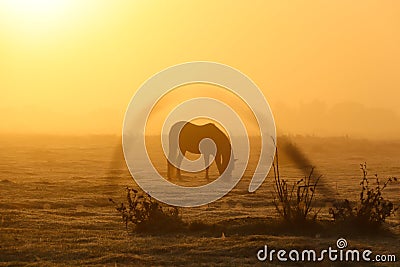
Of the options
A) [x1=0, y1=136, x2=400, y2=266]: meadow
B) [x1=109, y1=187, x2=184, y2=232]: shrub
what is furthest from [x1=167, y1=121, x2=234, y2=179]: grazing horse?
[x1=109, y1=187, x2=184, y2=232]: shrub

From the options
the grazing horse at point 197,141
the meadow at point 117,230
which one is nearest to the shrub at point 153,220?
the meadow at point 117,230

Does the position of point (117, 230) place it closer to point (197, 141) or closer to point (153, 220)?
point (153, 220)

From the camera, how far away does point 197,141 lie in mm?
26281

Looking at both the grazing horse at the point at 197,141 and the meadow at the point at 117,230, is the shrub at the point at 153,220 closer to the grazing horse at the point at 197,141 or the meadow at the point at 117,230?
the meadow at the point at 117,230

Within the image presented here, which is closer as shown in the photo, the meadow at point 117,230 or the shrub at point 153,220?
the meadow at point 117,230

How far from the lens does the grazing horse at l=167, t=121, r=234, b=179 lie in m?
24.5

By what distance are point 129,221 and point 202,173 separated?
13.1 m

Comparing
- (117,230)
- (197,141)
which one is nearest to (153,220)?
(117,230)

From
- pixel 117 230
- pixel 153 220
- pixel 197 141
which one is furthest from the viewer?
pixel 197 141

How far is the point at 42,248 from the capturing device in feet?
31.8

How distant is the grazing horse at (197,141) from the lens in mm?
24483

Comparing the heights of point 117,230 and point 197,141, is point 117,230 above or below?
below

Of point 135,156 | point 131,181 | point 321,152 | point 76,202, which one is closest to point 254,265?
point 76,202

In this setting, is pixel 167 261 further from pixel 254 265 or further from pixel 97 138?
pixel 97 138
